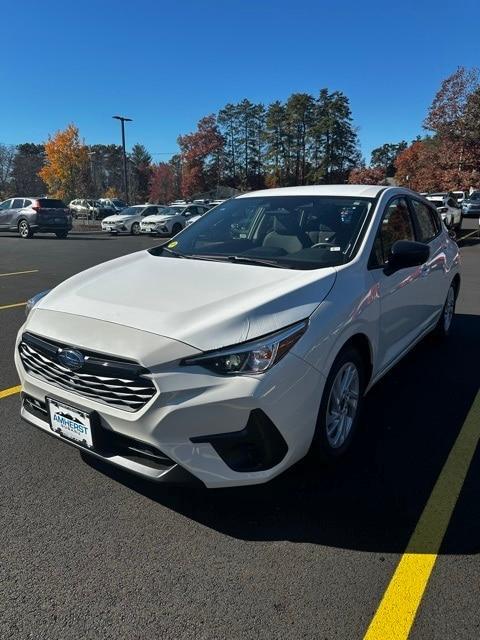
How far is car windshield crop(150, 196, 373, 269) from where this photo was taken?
3379mm

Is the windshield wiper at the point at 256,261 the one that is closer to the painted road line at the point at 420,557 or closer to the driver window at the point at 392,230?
the driver window at the point at 392,230

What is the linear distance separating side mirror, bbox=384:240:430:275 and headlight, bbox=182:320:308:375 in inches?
55.9

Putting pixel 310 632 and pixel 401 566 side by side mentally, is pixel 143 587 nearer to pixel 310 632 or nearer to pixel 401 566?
pixel 310 632

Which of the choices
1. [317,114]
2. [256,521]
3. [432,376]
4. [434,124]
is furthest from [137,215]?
[317,114]

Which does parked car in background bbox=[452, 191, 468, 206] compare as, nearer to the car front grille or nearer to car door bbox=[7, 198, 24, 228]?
car door bbox=[7, 198, 24, 228]

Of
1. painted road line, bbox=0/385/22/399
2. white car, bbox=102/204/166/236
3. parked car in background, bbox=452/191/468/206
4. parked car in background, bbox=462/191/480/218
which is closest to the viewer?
painted road line, bbox=0/385/22/399

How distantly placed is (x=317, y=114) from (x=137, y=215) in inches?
2208

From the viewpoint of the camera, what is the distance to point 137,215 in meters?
26.9

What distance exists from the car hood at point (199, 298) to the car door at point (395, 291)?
23.0 inches

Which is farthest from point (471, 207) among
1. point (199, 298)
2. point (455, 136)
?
point (199, 298)

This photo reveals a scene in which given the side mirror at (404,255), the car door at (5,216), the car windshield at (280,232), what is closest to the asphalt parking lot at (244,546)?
the side mirror at (404,255)

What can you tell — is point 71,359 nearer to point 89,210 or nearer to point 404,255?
point 404,255

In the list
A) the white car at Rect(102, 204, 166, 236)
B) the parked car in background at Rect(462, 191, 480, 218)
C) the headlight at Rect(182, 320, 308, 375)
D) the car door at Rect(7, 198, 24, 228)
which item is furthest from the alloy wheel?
the parked car in background at Rect(462, 191, 480, 218)

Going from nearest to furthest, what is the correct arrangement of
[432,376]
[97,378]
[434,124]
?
[97,378] → [432,376] → [434,124]
